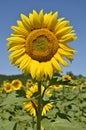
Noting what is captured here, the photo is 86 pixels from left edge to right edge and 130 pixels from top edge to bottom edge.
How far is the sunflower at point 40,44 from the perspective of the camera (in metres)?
4.02

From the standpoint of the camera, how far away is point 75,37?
13.3 feet

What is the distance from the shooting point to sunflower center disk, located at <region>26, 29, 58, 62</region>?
402 cm

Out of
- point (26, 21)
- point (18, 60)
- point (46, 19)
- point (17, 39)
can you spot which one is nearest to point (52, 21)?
point (46, 19)

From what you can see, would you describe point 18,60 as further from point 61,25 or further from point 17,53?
point 61,25

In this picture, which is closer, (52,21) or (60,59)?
(60,59)

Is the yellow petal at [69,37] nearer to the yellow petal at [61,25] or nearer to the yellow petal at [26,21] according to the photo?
the yellow petal at [61,25]

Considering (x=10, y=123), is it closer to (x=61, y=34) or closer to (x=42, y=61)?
(x=42, y=61)

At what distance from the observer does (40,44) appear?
13.3ft

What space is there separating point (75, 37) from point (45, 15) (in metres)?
0.36

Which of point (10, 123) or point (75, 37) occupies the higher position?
point (75, 37)

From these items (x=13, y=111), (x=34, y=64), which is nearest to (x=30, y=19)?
(x=34, y=64)

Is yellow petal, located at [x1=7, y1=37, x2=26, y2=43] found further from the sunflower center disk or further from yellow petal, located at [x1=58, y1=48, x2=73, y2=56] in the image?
yellow petal, located at [x1=58, y1=48, x2=73, y2=56]

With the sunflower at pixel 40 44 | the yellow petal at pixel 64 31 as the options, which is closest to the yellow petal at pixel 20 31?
the sunflower at pixel 40 44

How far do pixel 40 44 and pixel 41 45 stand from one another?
0.02m
